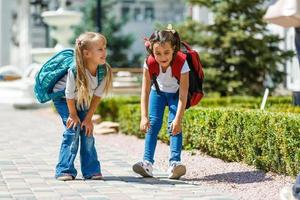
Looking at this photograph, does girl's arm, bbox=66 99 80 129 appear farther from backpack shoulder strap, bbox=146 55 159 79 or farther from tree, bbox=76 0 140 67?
tree, bbox=76 0 140 67

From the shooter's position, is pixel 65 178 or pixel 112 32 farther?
pixel 112 32

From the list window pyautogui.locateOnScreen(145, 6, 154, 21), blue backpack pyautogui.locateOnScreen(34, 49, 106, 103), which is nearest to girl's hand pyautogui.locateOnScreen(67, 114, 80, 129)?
blue backpack pyautogui.locateOnScreen(34, 49, 106, 103)

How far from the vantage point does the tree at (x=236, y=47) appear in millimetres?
17578

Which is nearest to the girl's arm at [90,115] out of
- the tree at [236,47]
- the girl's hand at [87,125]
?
the girl's hand at [87,125]

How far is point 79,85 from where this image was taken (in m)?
6.84

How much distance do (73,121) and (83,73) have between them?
0.47m

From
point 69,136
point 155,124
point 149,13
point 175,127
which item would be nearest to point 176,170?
point 175,127

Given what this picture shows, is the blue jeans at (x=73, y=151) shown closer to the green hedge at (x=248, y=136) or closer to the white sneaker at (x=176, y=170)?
the white sneaker at (x=176, y=170)

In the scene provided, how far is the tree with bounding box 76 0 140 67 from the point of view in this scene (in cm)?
4028

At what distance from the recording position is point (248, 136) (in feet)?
25.3

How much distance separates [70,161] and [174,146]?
1019 mm

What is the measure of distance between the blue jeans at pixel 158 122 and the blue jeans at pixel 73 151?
1.77 ft

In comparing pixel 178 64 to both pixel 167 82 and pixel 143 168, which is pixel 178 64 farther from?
pixel 143 168

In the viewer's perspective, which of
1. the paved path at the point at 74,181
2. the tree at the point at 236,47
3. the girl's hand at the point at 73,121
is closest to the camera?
the paved path at the point at 74,181
